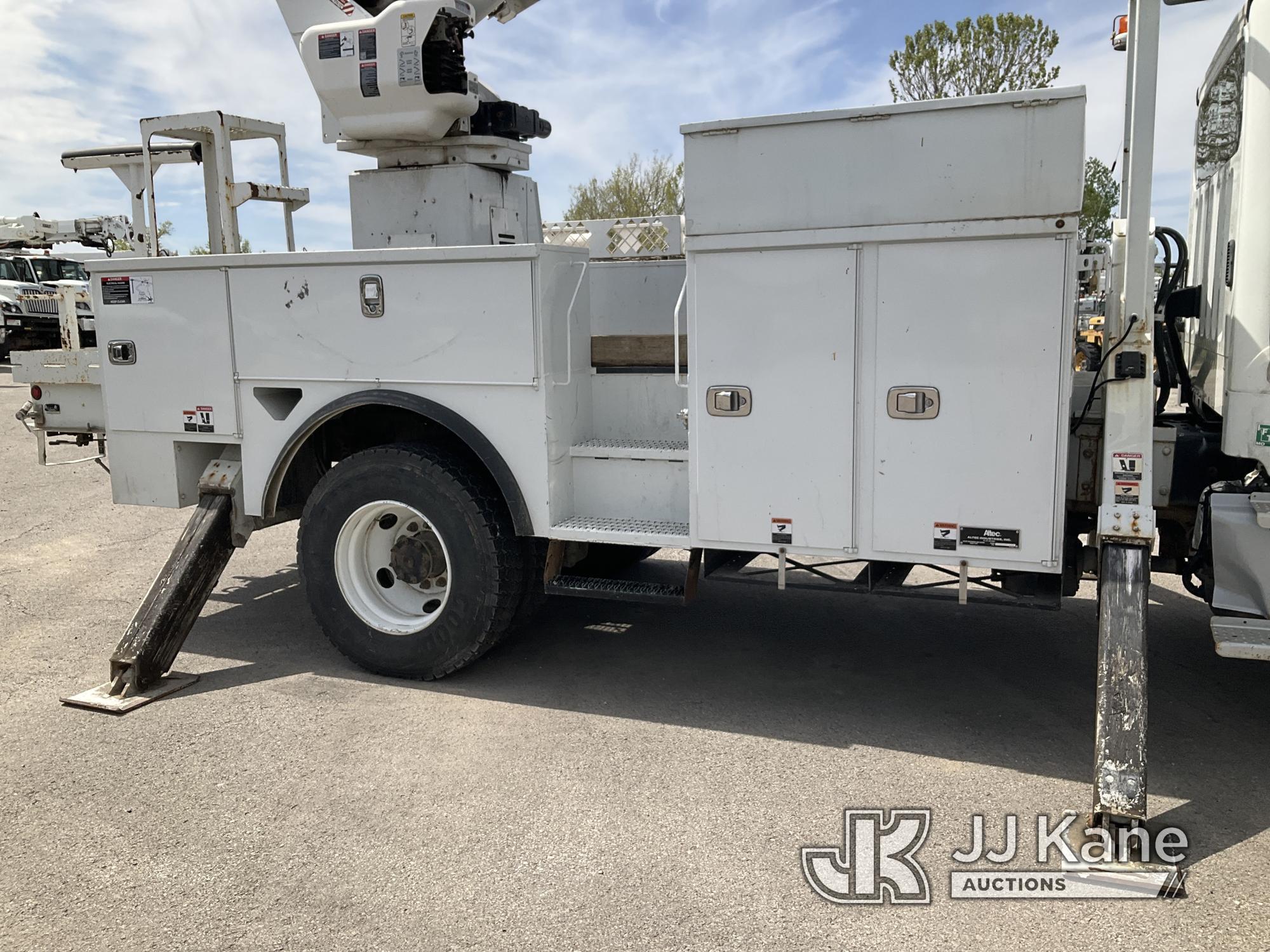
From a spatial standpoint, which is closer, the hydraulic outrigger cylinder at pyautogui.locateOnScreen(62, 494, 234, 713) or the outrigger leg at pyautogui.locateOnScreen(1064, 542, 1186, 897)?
the outrigger leg at pyautogui.locateOnScreen(1064, 542, 1186, 897)

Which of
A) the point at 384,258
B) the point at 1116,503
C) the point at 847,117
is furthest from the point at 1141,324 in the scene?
the point at 384,258

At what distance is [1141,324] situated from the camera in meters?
3.98

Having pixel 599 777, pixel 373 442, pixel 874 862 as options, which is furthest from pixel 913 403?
pixel 373 442

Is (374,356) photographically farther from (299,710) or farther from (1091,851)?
(1091,851)

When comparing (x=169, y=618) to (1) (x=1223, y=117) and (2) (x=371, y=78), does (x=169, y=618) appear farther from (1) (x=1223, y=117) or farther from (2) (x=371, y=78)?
(1) (x=1223, y=117)

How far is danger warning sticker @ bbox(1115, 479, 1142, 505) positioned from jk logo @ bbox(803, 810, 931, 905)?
1.41 m

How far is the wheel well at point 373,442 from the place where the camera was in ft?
16.1

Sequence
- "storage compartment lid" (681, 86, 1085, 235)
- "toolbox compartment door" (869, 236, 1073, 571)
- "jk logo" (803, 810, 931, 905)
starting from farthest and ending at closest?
"toolbox compartment door" (869, 236, 1073, 571)
"storage compartment lid" (681, 86, 1085, 235)
"jk logo" (803, 810, 931, 905)

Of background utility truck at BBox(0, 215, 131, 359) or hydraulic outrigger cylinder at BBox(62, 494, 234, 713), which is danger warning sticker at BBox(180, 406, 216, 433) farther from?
background utility truck at BBox(0, 215, 131, 359)

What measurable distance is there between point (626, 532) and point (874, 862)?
1837 millimetres

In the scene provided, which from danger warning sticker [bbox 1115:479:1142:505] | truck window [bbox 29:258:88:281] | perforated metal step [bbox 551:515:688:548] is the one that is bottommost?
perforated metal step [bbox 551:515:688:548]

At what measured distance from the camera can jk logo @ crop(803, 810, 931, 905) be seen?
11.0 feet

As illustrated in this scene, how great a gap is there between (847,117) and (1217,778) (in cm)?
299

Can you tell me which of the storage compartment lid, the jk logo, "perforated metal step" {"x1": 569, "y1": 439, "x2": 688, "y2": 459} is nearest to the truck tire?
"perforated metal step" {"x1": 569, "y1": 439, "x2": 688, "y2": 459}
